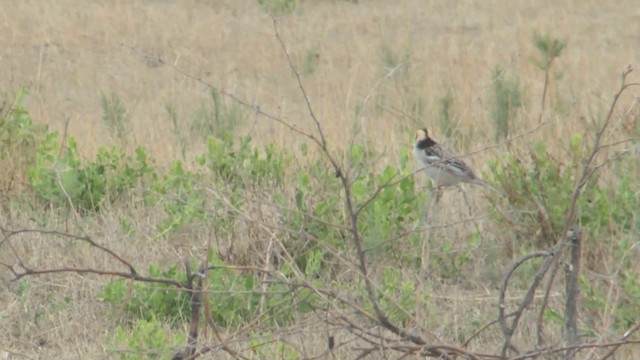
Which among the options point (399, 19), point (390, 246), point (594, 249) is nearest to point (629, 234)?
point (594, 249)

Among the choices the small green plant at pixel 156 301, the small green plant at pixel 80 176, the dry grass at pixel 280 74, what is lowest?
the dry grass at pixel 280 74

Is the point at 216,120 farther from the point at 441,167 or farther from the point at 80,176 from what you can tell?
the point at 441,167

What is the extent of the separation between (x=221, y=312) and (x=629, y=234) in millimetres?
1885

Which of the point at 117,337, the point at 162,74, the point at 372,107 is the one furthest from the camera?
the point at 162,74

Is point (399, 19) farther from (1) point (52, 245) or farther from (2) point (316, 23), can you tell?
(1) point (52, 245)

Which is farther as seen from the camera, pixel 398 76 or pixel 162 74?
pixel 162 74

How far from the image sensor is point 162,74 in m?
16.4

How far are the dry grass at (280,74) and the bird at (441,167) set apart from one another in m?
0.17

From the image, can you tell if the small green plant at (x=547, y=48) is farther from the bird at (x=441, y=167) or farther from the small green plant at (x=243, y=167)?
the small green plant at (x=243, y=167)

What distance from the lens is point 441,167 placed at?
6711mm

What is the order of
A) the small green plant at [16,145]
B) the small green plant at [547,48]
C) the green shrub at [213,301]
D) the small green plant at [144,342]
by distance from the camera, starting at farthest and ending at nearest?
the small green plant at [547,48], the small green plant at [16,145], the green shrub at [213,301], the small green plant at [144,342]

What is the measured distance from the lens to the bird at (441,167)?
6823 mm

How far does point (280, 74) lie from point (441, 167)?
9651mm

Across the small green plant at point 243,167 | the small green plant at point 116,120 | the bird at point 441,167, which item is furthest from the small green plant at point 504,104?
the small green plant at point 243,167
